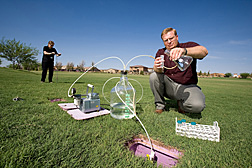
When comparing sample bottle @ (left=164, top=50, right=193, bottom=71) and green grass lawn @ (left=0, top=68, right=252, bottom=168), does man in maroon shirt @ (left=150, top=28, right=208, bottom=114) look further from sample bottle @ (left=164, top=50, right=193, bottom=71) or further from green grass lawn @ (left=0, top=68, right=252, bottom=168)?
green grass lawn @ (left=0, top=68, right=252, bottom=168)

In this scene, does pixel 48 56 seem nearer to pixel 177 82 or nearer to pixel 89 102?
pixel 89 102

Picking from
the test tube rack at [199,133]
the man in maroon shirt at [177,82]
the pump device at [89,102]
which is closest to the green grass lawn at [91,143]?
the test tube rack at [199,133]

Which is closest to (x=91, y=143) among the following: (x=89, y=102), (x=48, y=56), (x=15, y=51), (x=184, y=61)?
(x=89, y=102)

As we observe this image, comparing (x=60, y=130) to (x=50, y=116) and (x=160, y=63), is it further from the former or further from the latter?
(x=160, y=63)

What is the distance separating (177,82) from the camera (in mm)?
2594

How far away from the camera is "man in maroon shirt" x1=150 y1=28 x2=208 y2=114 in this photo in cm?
229

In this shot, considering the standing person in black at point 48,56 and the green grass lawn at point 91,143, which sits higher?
the standing person in black at point 48,56

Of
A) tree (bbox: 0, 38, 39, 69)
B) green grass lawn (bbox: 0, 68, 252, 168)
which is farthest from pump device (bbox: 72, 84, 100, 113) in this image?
tree (bbox: 0, 38, 39, 69)

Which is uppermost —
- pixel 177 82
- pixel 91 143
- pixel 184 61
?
pixel 184 61

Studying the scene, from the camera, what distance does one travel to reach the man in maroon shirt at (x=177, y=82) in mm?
2285

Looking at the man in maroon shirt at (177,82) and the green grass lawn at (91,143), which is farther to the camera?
the man in maroon shirt at (177,82)

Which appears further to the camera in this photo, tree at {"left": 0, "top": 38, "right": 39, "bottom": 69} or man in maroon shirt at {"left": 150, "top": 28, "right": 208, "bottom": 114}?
tree at {"left": 0, "top": 38, "right": 39, "bottom": 69}

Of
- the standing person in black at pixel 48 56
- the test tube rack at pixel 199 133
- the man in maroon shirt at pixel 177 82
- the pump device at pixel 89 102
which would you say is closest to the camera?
the test tube rack at pixel 199 133

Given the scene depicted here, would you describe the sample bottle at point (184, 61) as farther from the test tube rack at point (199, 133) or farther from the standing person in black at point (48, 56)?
the standing person in black at point (48, 56)
